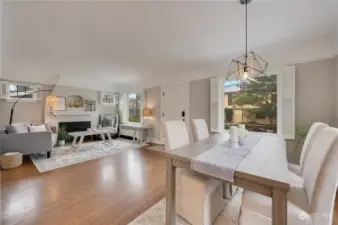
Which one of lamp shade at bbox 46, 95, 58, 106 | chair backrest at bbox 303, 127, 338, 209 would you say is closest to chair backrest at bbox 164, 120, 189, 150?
chair backrest at bbox 303, 127, 338, 209

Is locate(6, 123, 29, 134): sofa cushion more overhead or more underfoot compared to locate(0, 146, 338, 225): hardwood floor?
more overhead

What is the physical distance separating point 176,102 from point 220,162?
402 cm

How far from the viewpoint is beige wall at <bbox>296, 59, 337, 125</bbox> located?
2.95 m

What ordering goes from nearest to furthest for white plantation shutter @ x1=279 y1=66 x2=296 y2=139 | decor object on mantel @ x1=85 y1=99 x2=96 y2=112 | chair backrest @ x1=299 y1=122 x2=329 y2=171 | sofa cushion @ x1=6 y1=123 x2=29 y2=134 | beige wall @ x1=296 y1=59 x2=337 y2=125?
chair backrest @ x1=299 y1=122 x2=329 y2=171 < beige wall @ x1=296 y1=59 x2=337 y2=125 < white plantation shutter @ x1=279 y1=66 x2=296 y2=139 < sofa cushion @ x1=6 y1=123 x2=29 y2=134 < decor object on mantel @ x1=85 y1=99 x2=96 y2=112

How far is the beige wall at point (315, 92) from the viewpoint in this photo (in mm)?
2951

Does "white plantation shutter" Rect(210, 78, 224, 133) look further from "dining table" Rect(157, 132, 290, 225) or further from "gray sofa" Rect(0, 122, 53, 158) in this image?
"gray sofa" Rect(0, 122, 53, 158)

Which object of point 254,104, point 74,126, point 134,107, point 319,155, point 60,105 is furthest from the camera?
point 134,107

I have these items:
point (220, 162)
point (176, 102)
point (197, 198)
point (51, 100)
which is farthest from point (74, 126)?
point (220, 162)

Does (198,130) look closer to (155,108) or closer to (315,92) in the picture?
(315,92)

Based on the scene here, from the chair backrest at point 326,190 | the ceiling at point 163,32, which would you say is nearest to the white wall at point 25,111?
the ceiling at point 163,32

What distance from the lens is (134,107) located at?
715cm

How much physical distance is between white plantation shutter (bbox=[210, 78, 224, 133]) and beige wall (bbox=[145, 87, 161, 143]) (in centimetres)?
209

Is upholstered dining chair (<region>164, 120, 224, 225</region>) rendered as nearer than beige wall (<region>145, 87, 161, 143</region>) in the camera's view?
Yes

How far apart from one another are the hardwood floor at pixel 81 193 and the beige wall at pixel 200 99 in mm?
1857
